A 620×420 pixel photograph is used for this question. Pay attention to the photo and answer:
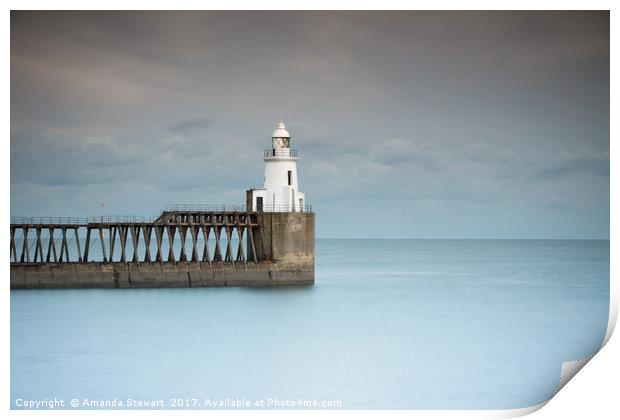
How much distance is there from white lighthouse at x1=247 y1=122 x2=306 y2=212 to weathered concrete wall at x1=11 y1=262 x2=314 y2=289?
1.69 m

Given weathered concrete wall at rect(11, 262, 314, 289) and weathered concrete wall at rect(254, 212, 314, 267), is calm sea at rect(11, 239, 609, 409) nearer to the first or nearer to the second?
weathered concrete wall at rect(11, 262, 314, 289)

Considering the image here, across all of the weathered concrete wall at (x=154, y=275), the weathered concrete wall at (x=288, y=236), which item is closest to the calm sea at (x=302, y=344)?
the weathered concrete wall at (x=154, y=275)

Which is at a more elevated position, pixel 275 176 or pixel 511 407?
pixel 275 176

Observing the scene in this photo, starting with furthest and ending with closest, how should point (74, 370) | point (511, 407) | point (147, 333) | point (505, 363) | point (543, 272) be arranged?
point (543, 272)
point (147, 333)
point (505, 363)
point (74, 370)
point (511, 407)

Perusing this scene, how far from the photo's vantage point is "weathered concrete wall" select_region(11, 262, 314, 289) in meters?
23.2

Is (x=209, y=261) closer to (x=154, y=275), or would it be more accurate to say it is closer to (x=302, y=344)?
(x=154, y=275)

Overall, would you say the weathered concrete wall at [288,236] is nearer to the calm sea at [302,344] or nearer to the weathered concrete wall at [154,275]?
the weathered concrete wall at [154,275]

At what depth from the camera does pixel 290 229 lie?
80.2ft

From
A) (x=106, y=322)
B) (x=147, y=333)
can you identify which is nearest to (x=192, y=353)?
(x=147, y=333)

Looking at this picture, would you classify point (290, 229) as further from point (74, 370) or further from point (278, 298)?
point (74, 370)

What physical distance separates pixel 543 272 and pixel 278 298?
69.2 feet

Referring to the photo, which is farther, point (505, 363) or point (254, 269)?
point (254, 269)

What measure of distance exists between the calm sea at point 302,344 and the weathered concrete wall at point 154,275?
29 cm

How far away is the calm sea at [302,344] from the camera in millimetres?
14953
